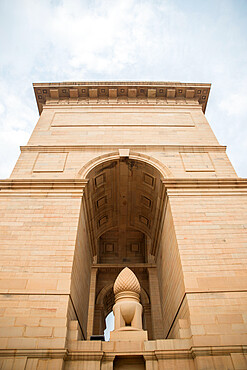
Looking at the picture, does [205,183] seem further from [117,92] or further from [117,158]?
[117,92]

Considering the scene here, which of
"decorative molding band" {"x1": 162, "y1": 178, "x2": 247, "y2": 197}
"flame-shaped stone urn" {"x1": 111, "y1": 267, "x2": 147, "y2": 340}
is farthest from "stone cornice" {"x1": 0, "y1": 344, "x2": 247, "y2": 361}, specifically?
"decorative molding band" {"x1": 162, "y1": 178, "x2": 247, "y2": 197}

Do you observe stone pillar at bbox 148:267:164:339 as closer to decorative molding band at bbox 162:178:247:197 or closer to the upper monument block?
decorative molding band at bbox 162:178:247:197

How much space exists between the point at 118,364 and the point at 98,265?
11575mm

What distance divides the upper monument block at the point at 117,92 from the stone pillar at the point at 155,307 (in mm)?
11891

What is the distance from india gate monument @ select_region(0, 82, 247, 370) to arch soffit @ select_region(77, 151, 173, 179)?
0.22 ft

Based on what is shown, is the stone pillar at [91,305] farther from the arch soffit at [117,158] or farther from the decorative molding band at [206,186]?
the decorative molding band at [206,186]

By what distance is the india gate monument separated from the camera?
24.5 feet

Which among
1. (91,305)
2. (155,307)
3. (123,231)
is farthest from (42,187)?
(155,307)

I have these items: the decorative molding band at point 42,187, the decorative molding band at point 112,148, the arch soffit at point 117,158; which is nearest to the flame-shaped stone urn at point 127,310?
the decorative molding band at point 42,187

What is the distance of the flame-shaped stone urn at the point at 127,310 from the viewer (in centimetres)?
805

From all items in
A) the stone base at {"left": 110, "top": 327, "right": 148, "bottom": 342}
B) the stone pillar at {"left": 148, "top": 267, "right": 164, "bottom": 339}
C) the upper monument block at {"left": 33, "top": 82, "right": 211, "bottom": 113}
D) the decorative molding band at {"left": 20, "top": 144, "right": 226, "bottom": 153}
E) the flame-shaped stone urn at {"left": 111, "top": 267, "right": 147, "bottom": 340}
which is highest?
the upper monument block at {"left": 33, "top": 82, "right": 211, "bottom": 113}

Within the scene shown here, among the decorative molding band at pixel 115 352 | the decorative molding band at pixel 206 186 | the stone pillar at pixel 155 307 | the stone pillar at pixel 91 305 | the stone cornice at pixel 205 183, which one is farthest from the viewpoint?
the stone pillar at pixel 91 305

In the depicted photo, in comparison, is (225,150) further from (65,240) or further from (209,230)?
(65,240)

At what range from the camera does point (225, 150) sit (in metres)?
13.5
